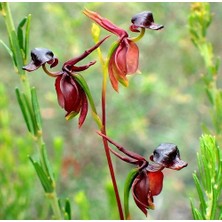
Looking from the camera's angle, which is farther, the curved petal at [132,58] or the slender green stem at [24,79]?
the slender green stem at [24,79]

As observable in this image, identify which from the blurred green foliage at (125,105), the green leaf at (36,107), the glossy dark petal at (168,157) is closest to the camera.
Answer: the glossy dark petal at (168,157)

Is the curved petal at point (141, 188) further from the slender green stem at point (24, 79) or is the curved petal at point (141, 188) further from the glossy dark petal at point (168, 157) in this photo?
the slender green stem at point (24, 79)

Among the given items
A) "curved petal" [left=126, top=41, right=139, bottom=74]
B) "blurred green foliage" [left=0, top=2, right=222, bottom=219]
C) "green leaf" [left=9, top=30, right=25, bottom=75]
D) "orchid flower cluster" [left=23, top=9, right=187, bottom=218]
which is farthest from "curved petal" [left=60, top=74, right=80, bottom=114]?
"blurred green foliage" [left=0, top=2, right=222, bottom=219]

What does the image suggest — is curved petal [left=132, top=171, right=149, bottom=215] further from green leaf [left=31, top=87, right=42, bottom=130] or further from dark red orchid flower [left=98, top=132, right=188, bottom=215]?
green leaf [left=31, top=87, right=42, bottom=130]

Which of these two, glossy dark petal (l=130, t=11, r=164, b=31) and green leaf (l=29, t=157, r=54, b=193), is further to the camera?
green leaf (l=29, t=157, r=54, b=193)

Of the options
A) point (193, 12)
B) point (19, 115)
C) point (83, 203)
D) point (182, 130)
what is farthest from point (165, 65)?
point (83, 203)

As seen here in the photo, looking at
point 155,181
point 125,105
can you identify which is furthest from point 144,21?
point 125,105

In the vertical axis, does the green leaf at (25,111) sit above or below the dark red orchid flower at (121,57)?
below

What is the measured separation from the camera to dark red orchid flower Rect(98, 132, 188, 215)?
0.96 m

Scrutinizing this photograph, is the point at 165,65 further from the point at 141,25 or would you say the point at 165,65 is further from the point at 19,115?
the point at 141,25

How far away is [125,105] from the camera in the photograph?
2.99 meters

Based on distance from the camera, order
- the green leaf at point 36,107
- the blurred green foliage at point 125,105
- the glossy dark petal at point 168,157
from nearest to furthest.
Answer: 1. the glossy dark petal at point 168,157
2. the green leaf at point 36,107
3. the blurred green foliage at point 125,105

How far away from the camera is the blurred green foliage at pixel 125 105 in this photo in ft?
9.10

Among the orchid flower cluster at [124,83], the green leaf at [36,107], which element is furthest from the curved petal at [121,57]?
the green leaf at [36,107]
